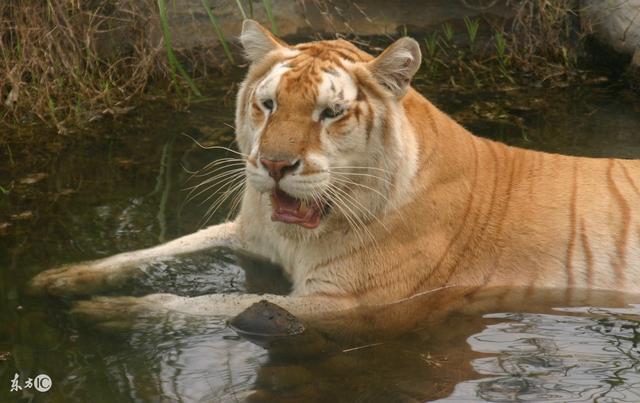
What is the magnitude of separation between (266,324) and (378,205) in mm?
708

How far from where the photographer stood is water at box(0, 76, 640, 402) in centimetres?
400

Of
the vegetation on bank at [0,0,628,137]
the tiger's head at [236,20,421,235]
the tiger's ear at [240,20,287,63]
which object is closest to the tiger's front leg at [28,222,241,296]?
the tiger's head at [236,20,421,235]

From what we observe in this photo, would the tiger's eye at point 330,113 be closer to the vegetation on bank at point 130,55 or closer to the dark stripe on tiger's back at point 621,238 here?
the dark stripe on tiger's back at point 621,238

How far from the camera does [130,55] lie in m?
7.70

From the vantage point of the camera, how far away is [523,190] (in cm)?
501

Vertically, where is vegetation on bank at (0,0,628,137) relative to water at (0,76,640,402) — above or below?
above

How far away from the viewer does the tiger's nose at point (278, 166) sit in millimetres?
4164

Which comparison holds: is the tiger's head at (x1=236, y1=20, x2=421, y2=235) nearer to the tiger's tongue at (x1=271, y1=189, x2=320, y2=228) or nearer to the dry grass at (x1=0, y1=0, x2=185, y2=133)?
the tiger's tongue at (x1=271, y1=189, x2=320, y2=228)

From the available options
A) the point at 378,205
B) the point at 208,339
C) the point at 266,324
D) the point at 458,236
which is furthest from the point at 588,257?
the point at 208,339

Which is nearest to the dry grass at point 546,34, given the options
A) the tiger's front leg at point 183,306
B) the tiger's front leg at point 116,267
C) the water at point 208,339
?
the water at point 208,339

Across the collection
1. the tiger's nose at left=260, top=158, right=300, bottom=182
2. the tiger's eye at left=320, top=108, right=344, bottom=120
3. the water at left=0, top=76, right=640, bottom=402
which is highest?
the tiger's eye at left=320, top=108, right=344, bottom=120

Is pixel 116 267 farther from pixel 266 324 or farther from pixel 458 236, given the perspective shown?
pixel 458 236

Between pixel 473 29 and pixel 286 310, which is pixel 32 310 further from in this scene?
pixel 473 29

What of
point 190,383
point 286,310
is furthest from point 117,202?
point 190,383
